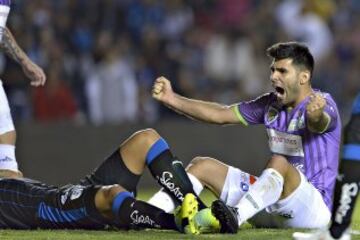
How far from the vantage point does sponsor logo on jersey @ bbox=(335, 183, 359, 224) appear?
586 centimetres

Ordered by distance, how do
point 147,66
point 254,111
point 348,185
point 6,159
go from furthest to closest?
point 147,66 → point 6,159 → point 254,111 → point 348,185

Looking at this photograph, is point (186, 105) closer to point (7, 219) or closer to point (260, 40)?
point (7, 219)

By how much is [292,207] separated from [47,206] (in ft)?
5.40

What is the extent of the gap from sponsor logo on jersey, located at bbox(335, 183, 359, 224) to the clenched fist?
1.04m

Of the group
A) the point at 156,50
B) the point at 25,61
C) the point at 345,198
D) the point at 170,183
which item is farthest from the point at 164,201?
the point at 156,50

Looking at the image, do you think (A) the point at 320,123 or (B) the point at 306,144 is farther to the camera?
(B) the point at 306,144

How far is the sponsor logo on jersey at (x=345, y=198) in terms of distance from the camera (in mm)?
5863

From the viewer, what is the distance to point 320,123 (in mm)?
7199

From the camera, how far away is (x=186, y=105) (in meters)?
7.91

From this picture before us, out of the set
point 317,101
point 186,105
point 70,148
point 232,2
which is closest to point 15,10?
point 70,148

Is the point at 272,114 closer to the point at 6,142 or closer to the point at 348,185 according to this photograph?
the point at 348,185

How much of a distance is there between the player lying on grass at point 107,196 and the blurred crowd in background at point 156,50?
5809 millimetres

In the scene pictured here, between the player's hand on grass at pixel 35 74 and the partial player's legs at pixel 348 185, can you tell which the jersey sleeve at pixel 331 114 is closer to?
the partial player's legs at pixel 348 185

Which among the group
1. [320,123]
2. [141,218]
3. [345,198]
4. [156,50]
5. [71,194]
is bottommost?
[156,50]
